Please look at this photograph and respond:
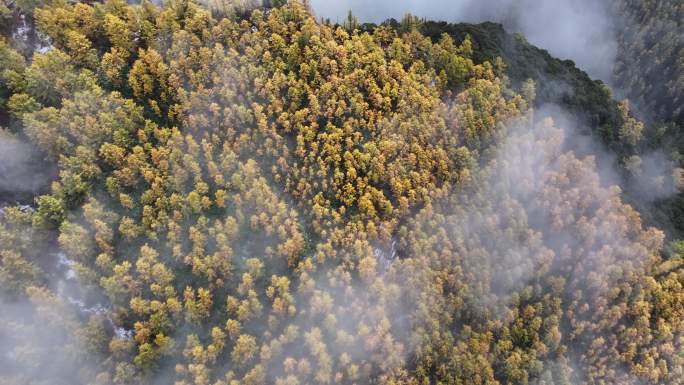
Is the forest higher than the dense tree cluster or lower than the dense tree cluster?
lower

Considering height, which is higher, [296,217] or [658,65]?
[658,65]

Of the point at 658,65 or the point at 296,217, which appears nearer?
the point at 296,217

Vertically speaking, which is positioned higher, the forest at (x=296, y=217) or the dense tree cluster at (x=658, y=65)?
the dense tree cluster at (x=658, y=65)

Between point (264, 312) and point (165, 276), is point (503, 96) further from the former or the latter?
point (165, 276)

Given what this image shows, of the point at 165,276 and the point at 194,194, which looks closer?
the point at 165,276

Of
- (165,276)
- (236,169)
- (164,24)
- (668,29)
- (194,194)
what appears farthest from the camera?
(668,29)

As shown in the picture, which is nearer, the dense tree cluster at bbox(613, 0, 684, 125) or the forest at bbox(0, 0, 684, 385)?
the forest at bbox(0, 0, 684, 385)

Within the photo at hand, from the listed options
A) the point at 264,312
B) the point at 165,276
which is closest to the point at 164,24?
the point at 165,276

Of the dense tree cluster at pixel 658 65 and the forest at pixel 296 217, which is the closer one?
the forest at pixel 296 217
